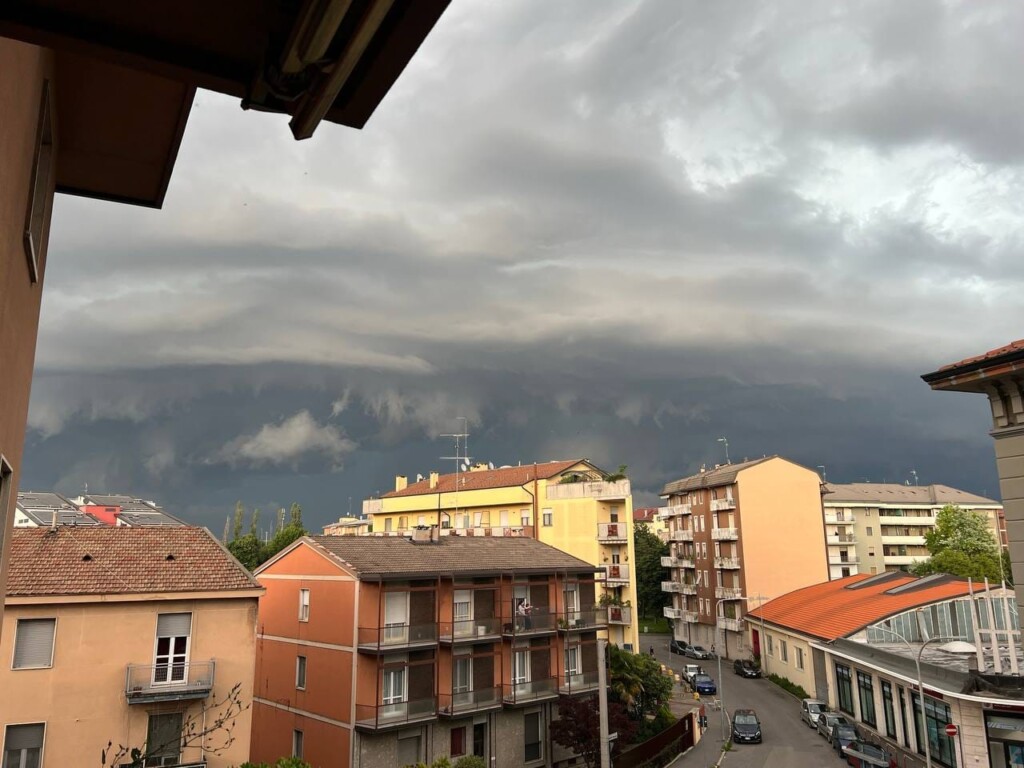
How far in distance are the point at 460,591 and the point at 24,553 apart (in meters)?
18.5

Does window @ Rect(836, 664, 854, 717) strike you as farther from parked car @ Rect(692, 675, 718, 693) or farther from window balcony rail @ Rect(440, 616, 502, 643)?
window balcony rail @ Rect(440, 616, 502, 643)

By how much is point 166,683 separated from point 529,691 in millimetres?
18915

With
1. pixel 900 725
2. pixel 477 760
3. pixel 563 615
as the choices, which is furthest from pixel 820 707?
pixel 477 760

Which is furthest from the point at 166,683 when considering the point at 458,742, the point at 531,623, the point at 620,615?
the point at 620,615

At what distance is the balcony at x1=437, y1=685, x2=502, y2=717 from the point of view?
1328 inches

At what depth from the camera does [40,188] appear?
536 cm

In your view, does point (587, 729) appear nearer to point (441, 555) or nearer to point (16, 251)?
point (441, 555)

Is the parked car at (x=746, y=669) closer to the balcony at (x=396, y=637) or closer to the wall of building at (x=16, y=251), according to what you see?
the balcony at (x=396, y=637)

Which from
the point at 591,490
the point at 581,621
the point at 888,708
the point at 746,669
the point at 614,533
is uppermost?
the point at 591,490

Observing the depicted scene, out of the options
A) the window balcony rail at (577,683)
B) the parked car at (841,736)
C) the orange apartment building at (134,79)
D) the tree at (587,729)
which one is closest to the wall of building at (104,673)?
the tree at (587,729)

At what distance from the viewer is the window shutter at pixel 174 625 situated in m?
24.3

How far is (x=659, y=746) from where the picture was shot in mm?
37156

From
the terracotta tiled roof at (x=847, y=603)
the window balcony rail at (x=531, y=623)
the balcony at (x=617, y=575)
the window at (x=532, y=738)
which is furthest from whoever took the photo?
the balcony at (x=617, y=575)

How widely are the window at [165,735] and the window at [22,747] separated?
2.93m
